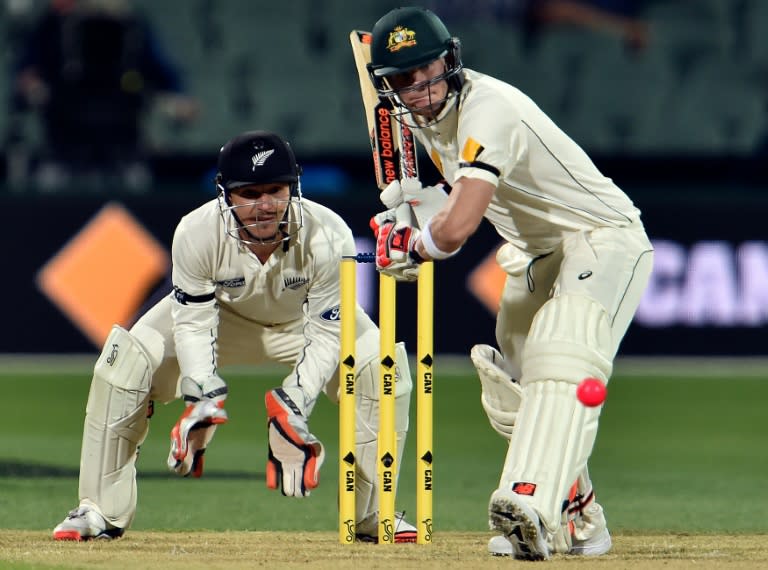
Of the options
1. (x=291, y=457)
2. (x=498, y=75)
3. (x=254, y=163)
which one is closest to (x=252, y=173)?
(x=254, y=163)

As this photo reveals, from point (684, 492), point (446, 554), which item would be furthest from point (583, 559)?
point (684, 492)

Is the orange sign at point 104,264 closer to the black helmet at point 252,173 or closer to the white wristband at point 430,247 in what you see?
the black helmet at point 252,173

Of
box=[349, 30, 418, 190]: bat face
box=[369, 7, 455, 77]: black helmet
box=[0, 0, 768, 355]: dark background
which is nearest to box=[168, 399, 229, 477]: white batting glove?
box=[349, 30, 418, 190]: bat face

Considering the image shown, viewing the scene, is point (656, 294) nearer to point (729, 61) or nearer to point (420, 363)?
point (729, 61)

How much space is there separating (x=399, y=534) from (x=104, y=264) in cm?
649

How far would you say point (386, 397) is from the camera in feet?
15.8

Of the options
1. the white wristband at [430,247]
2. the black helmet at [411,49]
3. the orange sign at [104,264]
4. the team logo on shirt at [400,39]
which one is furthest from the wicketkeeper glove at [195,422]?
the orange sign at [104,264]

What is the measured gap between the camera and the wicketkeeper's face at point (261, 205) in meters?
4.89

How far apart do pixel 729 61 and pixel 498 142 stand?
1094cm

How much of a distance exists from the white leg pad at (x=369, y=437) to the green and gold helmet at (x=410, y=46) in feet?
3.46

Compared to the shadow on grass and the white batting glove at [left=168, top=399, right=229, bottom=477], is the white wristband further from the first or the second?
the shadow on grass

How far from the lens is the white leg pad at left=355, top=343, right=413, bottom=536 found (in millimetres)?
5184

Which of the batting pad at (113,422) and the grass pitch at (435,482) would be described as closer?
the grass pitch at (435,482)

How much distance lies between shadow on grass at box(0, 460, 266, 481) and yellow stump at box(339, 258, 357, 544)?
7.67 feet
